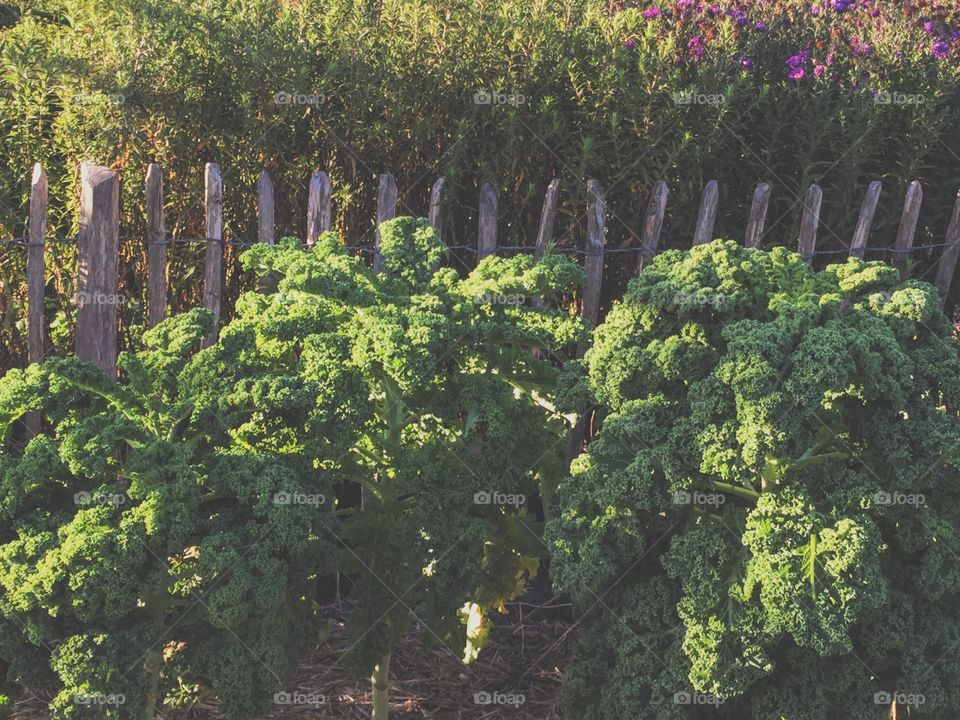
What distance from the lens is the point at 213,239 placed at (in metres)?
→ 5.27

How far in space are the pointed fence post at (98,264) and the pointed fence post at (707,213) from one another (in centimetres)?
263

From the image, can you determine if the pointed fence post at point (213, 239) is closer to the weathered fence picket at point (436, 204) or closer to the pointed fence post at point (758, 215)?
the weathered fence picket at point (436, 204)

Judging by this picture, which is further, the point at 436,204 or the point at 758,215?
the point at 758,215

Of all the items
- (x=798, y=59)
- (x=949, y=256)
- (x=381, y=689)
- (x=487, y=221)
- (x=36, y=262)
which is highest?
(x=798, y=59)

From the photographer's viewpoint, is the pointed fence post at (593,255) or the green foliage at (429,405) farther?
the pointed fence post at (593,255)

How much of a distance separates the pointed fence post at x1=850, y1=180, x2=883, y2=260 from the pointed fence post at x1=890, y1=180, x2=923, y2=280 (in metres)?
0.18

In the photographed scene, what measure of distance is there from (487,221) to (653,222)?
80 centimetres

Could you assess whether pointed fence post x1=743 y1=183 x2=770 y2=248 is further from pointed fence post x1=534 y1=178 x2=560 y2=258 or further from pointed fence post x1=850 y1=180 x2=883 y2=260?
pointed fence post x1=534 y1=178 x2=560 y2=258

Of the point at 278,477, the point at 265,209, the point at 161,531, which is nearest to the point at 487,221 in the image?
the point at 265,209

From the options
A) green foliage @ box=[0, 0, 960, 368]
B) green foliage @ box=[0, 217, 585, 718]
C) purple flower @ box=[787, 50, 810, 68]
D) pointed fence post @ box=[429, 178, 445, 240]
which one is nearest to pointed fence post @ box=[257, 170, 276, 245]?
green foliage @ box=[0, 0, 960, 368]

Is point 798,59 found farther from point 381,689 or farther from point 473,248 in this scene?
point 381,689

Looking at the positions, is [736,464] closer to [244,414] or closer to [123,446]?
[244,414]

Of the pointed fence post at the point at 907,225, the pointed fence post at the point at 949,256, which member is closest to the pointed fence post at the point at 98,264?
the pointed fence post at the point at 907,225

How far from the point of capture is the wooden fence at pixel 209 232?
203 inches
